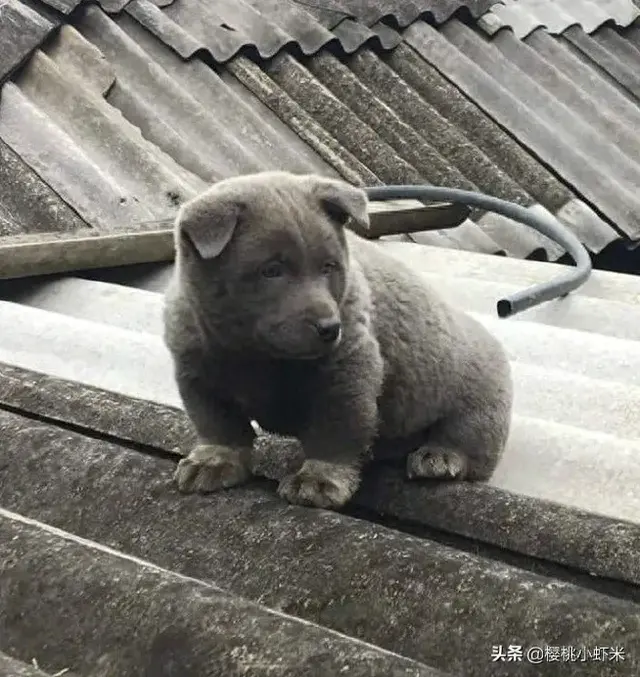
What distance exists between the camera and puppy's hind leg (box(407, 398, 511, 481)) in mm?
2857

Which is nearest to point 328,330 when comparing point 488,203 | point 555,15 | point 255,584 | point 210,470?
point 210,470

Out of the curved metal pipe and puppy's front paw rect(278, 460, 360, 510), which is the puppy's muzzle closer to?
puppy's front paw rect(278, 460, 360, 510)

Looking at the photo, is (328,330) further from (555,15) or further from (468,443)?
(555,15)

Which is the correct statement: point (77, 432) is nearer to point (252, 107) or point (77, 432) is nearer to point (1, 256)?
point (1, 256)

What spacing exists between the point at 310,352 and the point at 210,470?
35 centimetres

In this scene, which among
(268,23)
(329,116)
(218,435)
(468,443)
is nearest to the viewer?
(218,435)

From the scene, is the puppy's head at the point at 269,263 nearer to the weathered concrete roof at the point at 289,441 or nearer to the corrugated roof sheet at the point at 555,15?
the weathered concrete roof at the point at 289,441

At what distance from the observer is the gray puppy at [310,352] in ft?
8.69

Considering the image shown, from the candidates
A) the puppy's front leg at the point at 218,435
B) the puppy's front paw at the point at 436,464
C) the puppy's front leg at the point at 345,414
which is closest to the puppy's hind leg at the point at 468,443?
the puppy's front paw at the point at 436,464

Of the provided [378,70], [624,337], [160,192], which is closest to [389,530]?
[624,337]

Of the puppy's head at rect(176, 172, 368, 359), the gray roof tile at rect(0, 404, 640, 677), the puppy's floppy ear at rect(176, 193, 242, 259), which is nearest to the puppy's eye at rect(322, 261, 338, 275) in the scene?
the puppy's head at rect(176, 172, 368, 359)

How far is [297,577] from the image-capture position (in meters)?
2.20

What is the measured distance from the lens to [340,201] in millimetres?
2779

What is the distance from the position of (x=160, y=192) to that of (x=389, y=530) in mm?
3130
